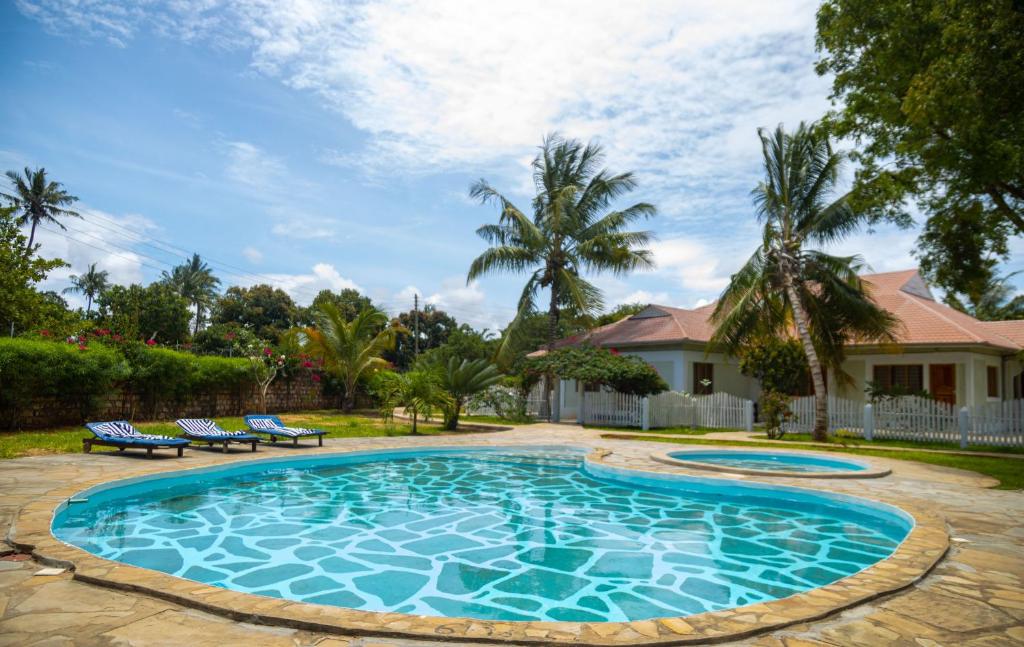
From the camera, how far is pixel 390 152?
14.7 meters

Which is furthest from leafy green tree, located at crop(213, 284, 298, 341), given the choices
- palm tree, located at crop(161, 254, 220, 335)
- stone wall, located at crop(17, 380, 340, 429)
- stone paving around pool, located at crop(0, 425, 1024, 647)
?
stone paving around pool, located at crop(0, 425, 1024, 647)

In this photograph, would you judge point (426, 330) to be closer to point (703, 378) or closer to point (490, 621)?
point (703, 378)

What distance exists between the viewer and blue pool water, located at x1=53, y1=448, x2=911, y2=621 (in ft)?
18.3

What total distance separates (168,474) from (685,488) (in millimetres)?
8289

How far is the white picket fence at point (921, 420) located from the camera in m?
15.8

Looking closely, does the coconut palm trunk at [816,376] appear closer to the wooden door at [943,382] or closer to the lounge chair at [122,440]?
the wooden door at [943,382]

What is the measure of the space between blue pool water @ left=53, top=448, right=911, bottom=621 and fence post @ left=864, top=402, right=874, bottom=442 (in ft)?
31.7

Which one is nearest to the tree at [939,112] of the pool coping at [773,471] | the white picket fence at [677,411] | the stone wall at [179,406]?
the pool coping at [773,471]

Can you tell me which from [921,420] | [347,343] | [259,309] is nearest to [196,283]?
[259,309]

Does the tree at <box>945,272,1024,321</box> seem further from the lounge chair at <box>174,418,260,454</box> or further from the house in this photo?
the lounge chair at <box>174,418,260,454</box>

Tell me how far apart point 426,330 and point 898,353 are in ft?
124

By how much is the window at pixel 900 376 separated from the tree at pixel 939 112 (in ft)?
20.9

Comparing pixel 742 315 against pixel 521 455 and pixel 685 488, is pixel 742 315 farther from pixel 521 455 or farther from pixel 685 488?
pixel 685 488

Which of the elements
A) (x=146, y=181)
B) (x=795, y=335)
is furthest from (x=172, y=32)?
(x=795, y=335)
